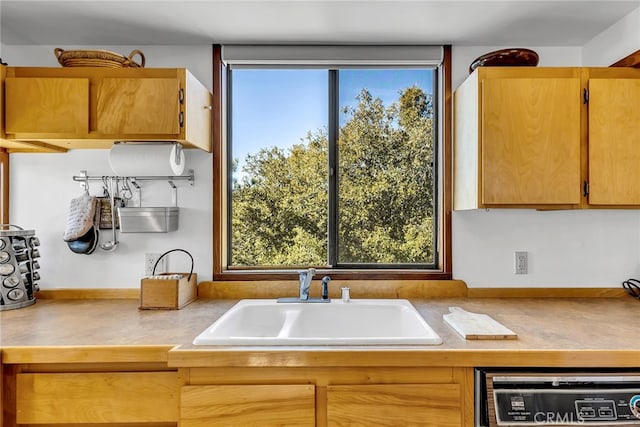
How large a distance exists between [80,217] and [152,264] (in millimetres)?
407

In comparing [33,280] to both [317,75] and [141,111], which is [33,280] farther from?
[317,75]

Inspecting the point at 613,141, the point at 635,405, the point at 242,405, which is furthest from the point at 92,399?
the point at 613,141

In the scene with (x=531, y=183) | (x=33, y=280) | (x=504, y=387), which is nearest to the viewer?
(x=504, y=387)

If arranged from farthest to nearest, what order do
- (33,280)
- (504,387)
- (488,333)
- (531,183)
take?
(33,280), (531,183), (488,333), (504,387)

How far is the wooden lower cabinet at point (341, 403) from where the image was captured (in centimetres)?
115

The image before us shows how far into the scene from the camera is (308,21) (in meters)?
1.68

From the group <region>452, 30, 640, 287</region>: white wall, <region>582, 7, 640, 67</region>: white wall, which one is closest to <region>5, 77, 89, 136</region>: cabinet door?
<region>452, 30, 640, 287</region>: white wall

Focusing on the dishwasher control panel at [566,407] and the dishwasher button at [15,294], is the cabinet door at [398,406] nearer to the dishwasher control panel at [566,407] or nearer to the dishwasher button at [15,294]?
the dishwasher control panel at [566,407]

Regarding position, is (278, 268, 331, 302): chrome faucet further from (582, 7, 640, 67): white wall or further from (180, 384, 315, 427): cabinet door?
(582, 7, 640, 67): white wall

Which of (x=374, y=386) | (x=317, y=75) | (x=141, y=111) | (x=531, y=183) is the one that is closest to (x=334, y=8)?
(x=317, y=75)

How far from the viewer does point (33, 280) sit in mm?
1762

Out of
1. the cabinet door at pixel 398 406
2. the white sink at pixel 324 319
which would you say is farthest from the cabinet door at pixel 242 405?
the white sink at pixel 324 319

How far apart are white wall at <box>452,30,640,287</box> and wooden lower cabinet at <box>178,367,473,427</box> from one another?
0.87 m

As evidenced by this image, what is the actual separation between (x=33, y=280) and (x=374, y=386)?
66.0 inches
